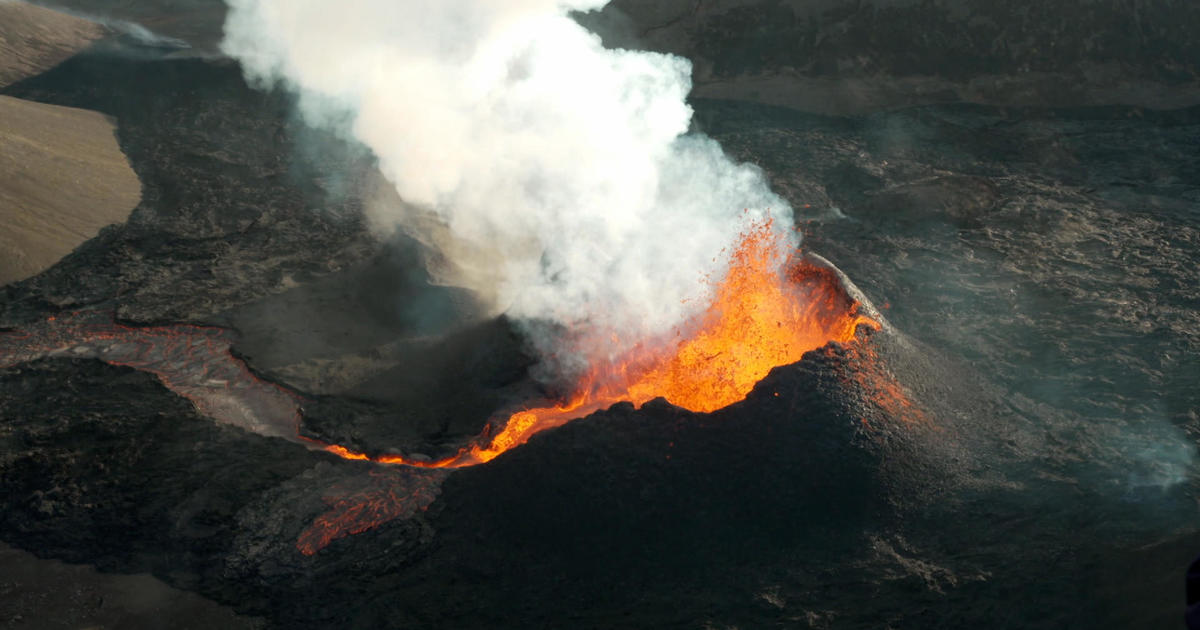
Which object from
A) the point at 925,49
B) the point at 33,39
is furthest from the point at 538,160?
the point at 33,39

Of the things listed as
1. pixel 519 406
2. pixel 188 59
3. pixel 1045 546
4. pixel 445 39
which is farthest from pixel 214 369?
pixel 188 59

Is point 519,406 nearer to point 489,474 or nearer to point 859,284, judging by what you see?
point 489,474

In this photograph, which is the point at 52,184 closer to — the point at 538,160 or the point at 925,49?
the point at 538,160

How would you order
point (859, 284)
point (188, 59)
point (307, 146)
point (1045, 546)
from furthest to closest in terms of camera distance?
point (188, 59) < point (307, 146) < point (859, 284) < point (1045, 546)

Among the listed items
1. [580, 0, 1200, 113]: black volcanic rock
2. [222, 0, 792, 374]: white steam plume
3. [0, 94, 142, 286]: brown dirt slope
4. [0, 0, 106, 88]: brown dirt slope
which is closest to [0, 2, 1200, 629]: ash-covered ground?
[0, 94, 142, 286]: brown dirt slope

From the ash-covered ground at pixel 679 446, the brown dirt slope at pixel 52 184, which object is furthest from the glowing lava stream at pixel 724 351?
the brown dirt slope at pixel 52 184

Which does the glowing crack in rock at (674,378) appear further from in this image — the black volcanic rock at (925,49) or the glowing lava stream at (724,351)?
the black volcanic rock at (925,49)
